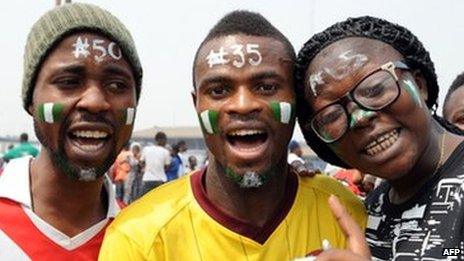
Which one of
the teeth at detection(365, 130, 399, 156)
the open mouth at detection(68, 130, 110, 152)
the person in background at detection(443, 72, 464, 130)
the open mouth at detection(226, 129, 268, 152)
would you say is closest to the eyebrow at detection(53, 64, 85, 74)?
the open mouth at detection(68, 130, 110, 152)

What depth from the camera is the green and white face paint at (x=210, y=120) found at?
278 centimetres

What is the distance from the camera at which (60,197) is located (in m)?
3.13

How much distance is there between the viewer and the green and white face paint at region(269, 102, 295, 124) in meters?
2.77

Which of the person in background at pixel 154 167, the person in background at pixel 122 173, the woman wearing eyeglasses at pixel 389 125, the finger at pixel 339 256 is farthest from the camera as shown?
the person in background at pixel 122 173

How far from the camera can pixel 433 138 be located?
2.68 meters

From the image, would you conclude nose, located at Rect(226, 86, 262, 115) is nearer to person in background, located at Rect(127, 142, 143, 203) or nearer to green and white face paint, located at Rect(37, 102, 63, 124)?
green and white face paint, located at Rect(37, 102, 63, 124)

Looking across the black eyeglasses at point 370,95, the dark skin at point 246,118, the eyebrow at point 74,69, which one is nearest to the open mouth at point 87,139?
the eyebrow at point 74,69

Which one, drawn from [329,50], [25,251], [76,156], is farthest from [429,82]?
[25,251]

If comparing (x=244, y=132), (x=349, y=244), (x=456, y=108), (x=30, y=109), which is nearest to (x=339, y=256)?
(x=349, y=244)

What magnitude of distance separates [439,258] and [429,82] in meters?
0.88

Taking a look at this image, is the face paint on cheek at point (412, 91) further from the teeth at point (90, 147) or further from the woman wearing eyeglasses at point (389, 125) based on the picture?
the teeth at point (90, 147)

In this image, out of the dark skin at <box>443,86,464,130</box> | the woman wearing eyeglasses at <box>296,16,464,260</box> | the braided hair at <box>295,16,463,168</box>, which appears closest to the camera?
the woman wearing eyeglasses at <box>296,16,464,260</box>

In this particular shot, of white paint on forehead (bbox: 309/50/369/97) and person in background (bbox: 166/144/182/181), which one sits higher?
white paint on forehead (bbox: 309/50/369/97)

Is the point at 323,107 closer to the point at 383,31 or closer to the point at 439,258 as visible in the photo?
the point at 383,31
